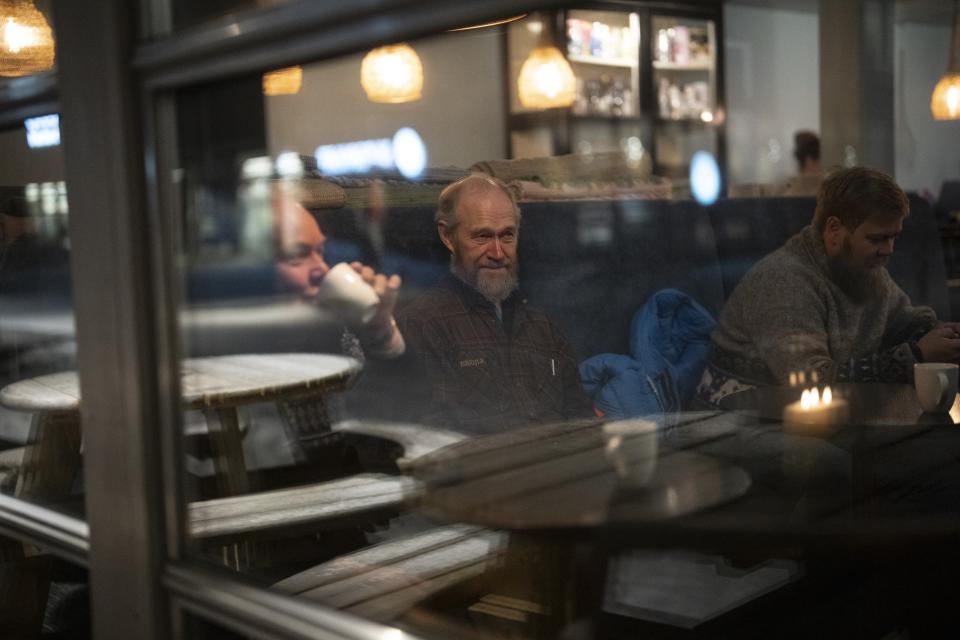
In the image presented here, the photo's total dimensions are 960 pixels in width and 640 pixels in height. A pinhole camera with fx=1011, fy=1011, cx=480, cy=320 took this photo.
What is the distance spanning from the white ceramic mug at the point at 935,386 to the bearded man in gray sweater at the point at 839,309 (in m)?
0.20

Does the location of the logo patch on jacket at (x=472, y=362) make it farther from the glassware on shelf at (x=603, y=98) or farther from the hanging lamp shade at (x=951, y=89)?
the glassware on shelf at (x=603, y=98)

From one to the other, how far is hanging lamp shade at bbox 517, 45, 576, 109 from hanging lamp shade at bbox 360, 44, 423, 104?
190cm

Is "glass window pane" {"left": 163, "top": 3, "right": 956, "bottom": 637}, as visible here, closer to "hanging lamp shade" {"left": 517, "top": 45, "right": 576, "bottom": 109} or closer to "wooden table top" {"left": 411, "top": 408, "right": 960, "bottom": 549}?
"wooden table top" {"left": 411, "top": 408, "right": 960, "bottom": 549}

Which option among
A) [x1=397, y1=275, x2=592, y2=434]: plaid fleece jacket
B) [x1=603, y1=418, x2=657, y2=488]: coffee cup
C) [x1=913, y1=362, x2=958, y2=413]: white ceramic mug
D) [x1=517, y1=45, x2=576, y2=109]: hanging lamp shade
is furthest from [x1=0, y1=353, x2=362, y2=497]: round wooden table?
[x1=517, y1=45, x2=576, y2=109]: hanging lamp shade

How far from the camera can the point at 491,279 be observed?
1.47 meters

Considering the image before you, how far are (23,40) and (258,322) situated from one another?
1.43ft

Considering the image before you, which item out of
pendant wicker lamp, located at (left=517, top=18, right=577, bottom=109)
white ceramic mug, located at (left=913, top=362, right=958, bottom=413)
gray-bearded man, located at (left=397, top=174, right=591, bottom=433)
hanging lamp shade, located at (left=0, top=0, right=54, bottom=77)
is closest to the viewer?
hanging lamp shade, located at (left=0, top=0, right=54, bottom=77)

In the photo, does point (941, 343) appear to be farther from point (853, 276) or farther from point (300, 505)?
point (300, 505)

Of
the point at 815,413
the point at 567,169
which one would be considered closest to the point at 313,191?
the point at 815,413

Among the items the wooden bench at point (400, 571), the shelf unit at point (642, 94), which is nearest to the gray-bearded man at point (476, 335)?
the wooden bench at point (400, 571)

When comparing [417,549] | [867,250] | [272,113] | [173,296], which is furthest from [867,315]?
[173,296]

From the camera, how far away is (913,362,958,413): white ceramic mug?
3.79 feet

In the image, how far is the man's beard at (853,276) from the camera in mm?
1760

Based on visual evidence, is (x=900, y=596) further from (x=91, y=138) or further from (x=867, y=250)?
(x=91, y=138)
